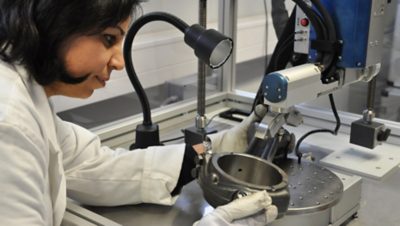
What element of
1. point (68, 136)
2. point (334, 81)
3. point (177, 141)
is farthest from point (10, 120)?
point (177, 141)

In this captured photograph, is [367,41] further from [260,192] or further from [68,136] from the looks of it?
[68,136]

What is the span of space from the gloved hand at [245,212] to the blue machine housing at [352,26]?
0.43 m

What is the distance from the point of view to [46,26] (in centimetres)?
86

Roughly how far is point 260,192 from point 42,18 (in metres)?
0.50

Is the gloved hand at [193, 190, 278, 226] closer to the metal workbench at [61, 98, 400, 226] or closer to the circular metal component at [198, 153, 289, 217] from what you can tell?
the circular metal component at [198, 153, 289, 217]

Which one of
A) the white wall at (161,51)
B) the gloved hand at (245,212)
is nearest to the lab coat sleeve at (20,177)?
the gloved hand at (245,212)

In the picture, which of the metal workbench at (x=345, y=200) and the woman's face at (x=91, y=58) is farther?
the metal workbench at (x=345, y=200)

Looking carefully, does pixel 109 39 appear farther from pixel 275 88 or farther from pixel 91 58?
pixel 275 88

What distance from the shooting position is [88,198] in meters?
1.17

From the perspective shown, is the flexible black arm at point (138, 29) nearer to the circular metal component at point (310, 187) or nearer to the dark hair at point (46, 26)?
the dark hair at point (46, 26)

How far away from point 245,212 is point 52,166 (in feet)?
1.19

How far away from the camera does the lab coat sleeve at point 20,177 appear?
77 centimetres

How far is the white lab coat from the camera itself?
781 millimetres

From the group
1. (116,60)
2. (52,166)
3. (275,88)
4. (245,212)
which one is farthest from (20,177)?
(275,88)
